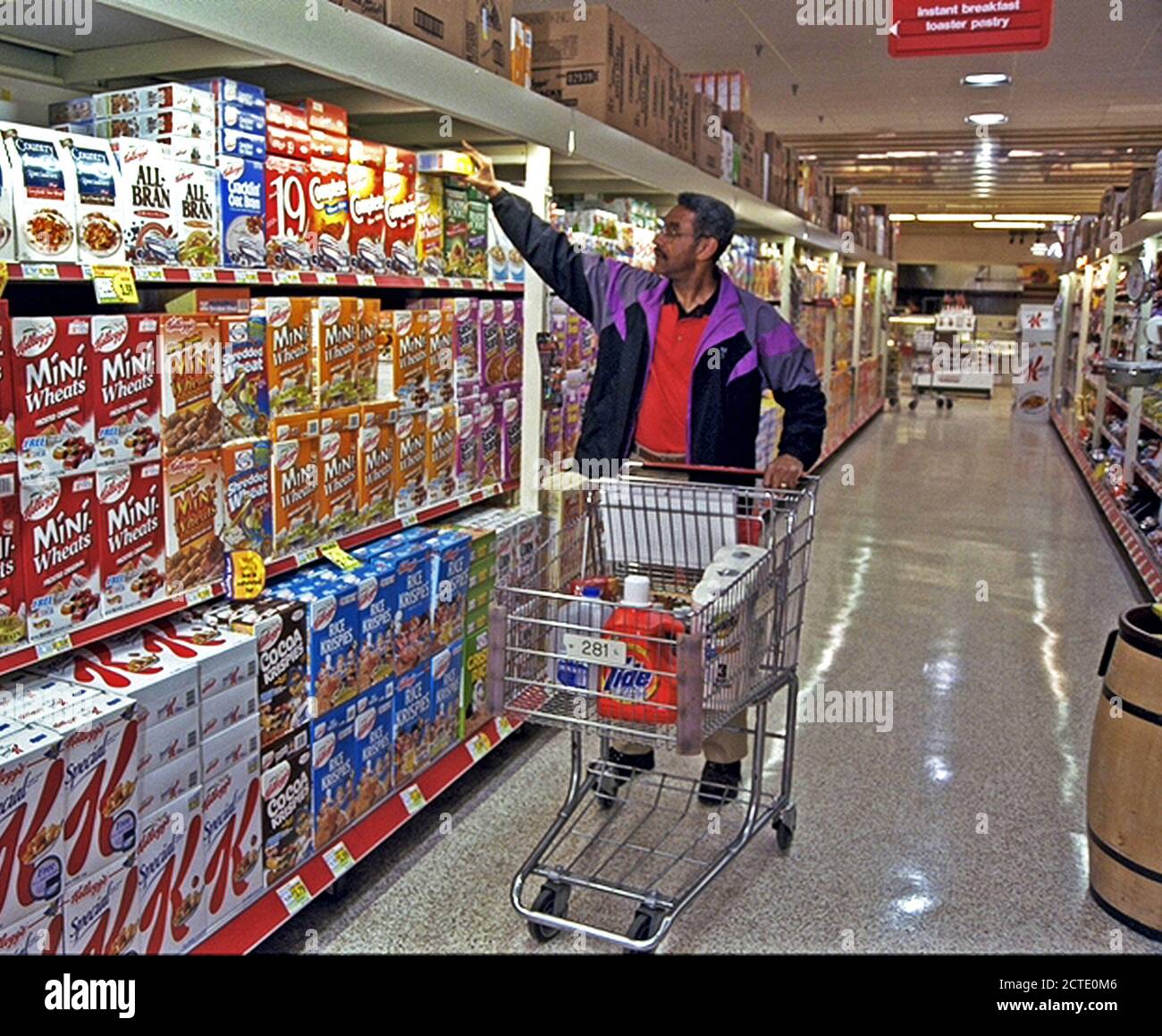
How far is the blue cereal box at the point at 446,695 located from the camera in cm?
339

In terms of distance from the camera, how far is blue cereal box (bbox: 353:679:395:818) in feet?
9.89

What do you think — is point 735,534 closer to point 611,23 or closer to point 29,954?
point 29,954

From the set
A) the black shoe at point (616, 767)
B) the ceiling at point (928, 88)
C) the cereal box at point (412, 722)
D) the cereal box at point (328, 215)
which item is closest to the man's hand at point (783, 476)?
the black shoe at point (616, 767)

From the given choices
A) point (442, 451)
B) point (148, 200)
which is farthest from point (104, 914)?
point (442, 451)

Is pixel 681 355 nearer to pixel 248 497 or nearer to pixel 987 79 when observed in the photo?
pixel 248 497

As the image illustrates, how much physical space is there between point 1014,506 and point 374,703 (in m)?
7.60

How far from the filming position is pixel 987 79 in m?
9.17

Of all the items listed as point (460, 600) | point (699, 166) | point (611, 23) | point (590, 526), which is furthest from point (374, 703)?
point (699, 166)

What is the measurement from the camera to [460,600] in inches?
136

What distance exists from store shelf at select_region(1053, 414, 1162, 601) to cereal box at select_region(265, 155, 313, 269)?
423cm

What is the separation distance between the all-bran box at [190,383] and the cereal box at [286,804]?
2.46 ft

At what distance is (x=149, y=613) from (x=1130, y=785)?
243cm

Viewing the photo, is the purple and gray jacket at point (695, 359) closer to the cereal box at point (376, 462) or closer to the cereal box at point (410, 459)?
the cereal box at point (410, 459)

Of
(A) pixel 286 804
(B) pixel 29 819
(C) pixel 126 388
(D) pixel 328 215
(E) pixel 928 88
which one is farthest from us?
(E) pixel 928 88
